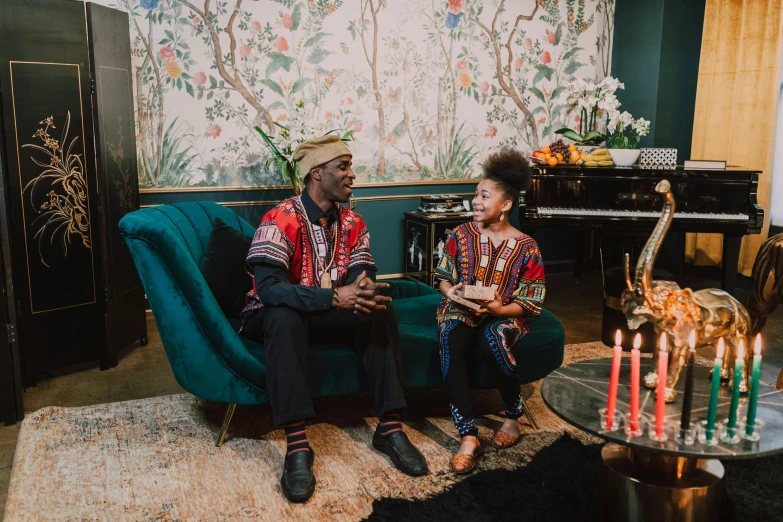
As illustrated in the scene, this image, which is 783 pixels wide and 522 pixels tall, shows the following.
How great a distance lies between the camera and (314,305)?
2320 millimetres

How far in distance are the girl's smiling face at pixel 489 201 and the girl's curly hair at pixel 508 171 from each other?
0.02 m

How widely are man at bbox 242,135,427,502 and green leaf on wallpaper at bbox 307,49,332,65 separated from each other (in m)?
2.16

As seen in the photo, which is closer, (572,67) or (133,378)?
(133,378)

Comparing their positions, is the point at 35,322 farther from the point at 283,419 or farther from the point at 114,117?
the point at 283,419

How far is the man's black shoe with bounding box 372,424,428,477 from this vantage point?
2287 millimetres

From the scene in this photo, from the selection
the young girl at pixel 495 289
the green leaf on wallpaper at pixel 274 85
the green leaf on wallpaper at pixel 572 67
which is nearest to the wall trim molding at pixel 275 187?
the green leaf on wallpaper at pixel 274 85

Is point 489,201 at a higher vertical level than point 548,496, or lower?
higher

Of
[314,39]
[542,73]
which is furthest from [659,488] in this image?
[542,73]

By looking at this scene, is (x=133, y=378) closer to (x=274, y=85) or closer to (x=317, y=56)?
(x=274, y=85)

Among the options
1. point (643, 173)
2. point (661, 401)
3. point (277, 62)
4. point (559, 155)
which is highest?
point (277, 62)

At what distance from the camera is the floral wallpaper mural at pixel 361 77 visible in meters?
4.15

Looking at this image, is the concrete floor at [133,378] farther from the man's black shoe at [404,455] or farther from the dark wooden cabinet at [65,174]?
the man's black shoe at [404,455]

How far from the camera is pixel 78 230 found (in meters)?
3.27

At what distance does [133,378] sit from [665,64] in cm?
407
